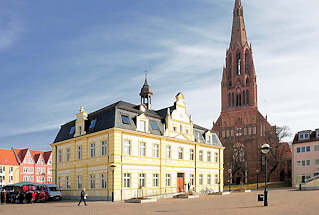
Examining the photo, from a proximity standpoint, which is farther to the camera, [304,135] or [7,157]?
[7,157]

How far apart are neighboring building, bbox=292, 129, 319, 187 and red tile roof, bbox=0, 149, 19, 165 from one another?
65.9 meters

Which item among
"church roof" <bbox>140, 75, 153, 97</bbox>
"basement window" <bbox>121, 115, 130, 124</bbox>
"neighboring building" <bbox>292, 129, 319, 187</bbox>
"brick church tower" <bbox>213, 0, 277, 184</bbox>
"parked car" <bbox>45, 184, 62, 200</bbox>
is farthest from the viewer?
"brick church tower" <bbox>213, 0, 277, 184</bbox>

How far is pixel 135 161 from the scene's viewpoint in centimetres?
3850

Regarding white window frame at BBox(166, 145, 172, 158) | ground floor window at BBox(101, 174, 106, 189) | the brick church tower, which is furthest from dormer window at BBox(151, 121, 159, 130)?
the brick church tower

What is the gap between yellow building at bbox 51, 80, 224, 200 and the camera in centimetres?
3716

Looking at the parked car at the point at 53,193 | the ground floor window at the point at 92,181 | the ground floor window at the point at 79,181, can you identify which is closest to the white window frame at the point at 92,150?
the ground floor window at the point at 92,181

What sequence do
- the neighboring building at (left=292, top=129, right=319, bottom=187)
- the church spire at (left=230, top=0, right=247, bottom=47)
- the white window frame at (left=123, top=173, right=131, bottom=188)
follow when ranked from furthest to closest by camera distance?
1. the church spire at (left=230, top=0, right=247, bottom=47)
2. the neighboring building at (left=292, top=129, right=319, bottom=187)
3. the white window frame at (left=123, top=173, right=131, bottom=188)

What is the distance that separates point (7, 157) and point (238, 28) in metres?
78.5

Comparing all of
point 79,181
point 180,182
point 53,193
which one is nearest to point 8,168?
point 79,181

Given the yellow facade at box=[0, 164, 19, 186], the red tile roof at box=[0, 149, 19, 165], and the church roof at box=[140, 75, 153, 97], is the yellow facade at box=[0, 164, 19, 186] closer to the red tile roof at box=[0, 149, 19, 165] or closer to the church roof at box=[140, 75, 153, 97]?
the red tile roof at box=[0, 149, 19, 165]

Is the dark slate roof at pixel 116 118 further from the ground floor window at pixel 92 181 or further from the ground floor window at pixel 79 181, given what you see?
the ground floor window at pixel 79 181

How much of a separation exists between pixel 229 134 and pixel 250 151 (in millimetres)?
9485

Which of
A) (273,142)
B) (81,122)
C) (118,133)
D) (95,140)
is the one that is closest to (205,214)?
(118,133)

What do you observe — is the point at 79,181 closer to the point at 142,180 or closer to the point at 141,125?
the point at 142,180
